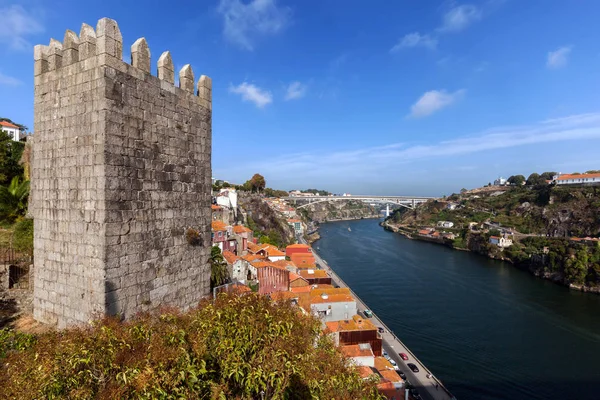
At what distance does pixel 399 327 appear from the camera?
23.8 m

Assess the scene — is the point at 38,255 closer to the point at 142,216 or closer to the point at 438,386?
the point at 142,216

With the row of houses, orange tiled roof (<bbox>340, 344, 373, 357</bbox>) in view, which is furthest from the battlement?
orange tiled roof (<bbox>340, 344, 373, 357</bbox>)

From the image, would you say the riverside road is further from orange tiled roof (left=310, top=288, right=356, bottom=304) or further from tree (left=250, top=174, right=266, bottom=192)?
tree (left=250, top=174, right=266, bottom=192)

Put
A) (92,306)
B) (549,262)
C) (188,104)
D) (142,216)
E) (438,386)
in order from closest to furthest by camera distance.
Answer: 1. (92,306)
2. (142,216)
3. (188,104)
4. (438,386)
5. (549,262)

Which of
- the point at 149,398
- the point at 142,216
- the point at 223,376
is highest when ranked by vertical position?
the point at 142,216

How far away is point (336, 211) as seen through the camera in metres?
135

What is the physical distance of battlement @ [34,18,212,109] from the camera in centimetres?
423

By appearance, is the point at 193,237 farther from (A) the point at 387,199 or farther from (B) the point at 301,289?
(A) the point at 387,199

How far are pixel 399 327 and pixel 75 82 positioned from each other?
24.7 metres

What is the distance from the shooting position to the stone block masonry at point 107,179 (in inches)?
167

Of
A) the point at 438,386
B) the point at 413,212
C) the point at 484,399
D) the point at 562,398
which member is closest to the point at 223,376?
the point at 438,386

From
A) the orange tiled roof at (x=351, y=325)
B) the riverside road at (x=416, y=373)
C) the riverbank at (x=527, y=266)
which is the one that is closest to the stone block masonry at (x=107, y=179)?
the orange tiled roof at (x=351, y=325)

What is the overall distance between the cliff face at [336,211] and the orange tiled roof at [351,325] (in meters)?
89.9

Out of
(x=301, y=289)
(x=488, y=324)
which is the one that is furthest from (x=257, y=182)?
(x=488, y=324)
